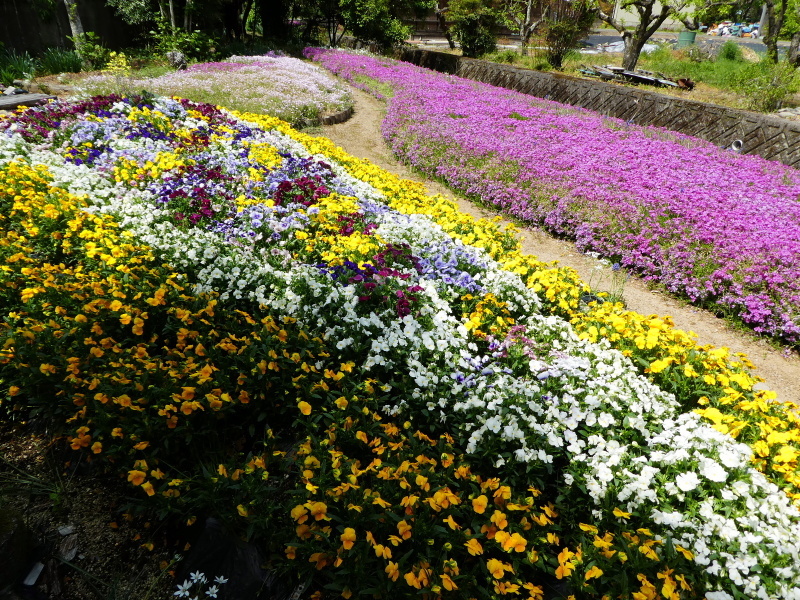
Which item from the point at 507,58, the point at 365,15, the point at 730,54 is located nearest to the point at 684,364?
the point at 507,58

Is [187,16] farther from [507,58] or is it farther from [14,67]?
[507,58]

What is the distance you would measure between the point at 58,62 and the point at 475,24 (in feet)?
82.7

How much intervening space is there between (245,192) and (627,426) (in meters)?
5.06

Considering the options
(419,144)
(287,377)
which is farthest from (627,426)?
(419,144)

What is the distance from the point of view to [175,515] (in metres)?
2.98

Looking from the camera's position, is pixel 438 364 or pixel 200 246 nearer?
pixel 438 364

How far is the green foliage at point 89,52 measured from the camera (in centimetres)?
1609

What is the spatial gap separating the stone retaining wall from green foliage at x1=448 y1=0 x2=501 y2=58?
8.27 m

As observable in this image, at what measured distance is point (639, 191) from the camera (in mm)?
9305

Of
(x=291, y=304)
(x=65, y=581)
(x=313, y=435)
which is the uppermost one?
(x=291, y=304)

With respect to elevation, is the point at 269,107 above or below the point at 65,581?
above

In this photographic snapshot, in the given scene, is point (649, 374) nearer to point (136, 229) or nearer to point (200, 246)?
point (200, 246)

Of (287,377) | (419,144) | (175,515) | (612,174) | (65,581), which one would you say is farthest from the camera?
(419,144)

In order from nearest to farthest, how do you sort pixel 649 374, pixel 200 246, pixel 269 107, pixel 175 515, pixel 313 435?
pixel 175 515 < pixel 313 435 < pixel 649 374 < pixel 200 246 < pixel 269 107
